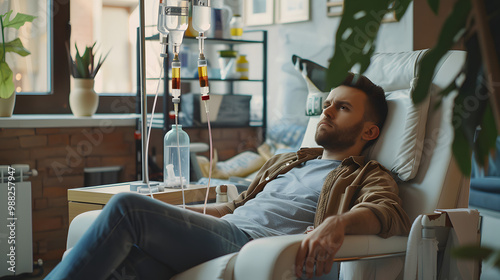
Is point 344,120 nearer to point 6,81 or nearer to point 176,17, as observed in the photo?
point 176,17

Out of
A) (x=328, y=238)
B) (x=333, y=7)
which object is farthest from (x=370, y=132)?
(x=333, y=7)

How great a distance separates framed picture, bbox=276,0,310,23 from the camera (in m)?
3.75

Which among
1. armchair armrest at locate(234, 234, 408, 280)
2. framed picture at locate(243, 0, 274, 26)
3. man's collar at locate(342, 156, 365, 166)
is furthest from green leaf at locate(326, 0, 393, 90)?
framed picture at locate(243, 0, 274, 26)

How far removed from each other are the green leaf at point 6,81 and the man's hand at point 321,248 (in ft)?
6.36

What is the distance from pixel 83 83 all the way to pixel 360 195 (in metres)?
1.84

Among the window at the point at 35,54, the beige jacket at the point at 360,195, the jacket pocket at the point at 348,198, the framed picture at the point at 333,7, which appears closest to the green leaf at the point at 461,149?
the beige jacket at the point at 360,195

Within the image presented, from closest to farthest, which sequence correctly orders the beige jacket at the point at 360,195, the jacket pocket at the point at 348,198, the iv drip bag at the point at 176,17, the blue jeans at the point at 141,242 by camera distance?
the blue jeans at the point at 141,242, the beige jacket at the point at 360,195, the jacket pocket at the point at 348,198, the iv drip bag at the point at 176,17

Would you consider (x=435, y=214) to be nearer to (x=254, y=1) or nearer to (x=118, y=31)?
(x=118, y=31)

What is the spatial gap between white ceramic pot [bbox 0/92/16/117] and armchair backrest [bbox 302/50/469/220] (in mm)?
1841

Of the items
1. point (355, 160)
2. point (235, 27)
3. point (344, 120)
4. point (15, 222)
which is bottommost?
point (15, 222)

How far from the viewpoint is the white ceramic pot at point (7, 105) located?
9.22ft

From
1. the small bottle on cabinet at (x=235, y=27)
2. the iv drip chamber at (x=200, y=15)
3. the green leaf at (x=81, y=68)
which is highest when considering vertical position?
the small bottle on cabinet at (x=235, y=27)

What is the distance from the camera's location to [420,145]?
5.62 ft

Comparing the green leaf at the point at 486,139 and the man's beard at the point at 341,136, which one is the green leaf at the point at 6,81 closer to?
the man's beard at the point at 341,136
